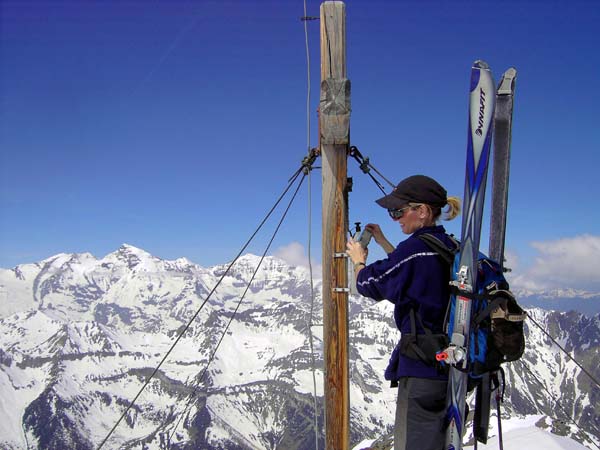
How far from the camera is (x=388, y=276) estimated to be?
5.81m

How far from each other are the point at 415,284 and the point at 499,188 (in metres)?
2.79

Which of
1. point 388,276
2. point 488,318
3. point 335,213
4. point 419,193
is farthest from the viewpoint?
point 335,213

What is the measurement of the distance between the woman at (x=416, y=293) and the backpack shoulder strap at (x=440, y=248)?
5 centimetres

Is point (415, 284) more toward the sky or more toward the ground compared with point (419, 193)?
more toward the ground

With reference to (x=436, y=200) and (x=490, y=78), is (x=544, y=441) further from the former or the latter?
(x=490, y=78)

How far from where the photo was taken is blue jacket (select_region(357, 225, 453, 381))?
5695mm

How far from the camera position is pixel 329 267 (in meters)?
7.94

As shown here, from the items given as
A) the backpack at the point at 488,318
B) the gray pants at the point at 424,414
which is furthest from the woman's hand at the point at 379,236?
the gray pants at the point at 424,414

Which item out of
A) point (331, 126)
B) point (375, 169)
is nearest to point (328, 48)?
point (331, 126)

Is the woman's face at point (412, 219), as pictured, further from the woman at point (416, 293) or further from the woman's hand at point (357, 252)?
the woman's hand at point (357, 252)

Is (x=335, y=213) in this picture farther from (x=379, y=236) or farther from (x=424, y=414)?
(x=424, y=414)

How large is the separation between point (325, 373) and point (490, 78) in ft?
17.0

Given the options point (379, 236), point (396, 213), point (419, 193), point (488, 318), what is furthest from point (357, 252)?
point (488, 318)

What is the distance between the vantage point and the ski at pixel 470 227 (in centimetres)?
556
